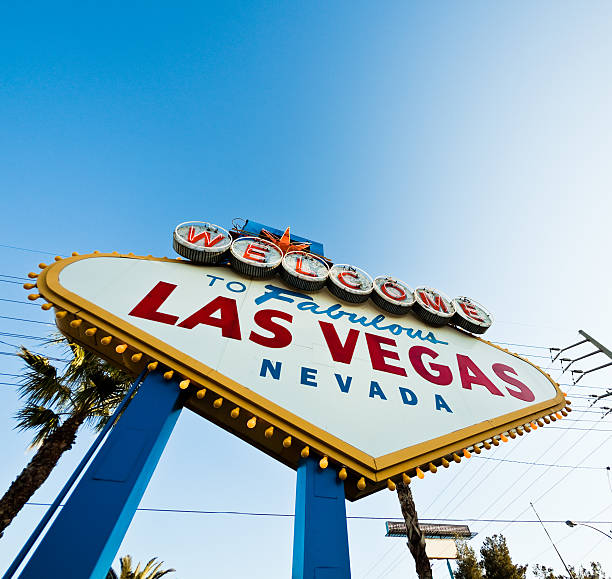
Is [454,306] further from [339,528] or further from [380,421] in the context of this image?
[339,528]

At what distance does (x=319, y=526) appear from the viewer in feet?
11.8

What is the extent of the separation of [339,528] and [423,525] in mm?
37915

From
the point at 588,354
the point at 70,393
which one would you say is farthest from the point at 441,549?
the point at 70,393

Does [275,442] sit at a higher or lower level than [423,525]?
lower

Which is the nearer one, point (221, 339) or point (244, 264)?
point (221, 339)

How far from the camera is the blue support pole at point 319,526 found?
132 inches

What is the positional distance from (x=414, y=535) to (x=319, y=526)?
210 inches

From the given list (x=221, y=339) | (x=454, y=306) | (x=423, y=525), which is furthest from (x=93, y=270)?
(x=423, y=525)

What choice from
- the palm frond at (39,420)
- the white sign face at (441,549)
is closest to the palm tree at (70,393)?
→ the palm frond at (39,420)

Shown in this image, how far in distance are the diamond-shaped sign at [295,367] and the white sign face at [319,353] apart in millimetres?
22

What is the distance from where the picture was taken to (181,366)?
4.29 metres

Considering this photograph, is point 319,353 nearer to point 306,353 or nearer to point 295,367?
point 306,353

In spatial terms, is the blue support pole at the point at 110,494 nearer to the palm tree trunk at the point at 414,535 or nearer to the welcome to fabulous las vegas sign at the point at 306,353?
the welcome to fabulous las vegas sign at the point at 306,353

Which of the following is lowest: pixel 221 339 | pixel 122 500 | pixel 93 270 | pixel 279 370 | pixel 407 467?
pixel 122 500
